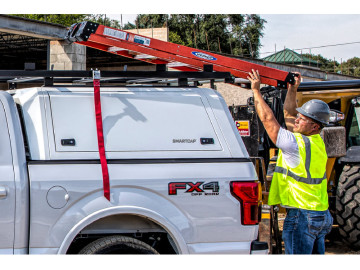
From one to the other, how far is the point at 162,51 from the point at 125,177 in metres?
1.42

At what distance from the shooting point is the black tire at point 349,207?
6.58 m

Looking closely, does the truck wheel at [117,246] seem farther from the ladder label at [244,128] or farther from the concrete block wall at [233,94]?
the concrete block wall at [233,94]

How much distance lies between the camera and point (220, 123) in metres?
4.20

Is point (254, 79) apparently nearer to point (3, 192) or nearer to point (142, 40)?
point (142, 40)

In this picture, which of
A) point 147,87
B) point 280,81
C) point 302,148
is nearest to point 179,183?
point 147,87

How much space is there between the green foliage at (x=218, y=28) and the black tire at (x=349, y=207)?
167ft

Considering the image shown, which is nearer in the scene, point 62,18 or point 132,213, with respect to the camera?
point 132,213

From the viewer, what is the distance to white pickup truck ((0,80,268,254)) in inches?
149

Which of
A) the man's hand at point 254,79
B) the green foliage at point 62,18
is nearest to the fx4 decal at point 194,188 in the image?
the man's hand at point 254,79

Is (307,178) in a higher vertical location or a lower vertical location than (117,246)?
higher

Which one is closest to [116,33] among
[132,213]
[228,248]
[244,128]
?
[132,213]

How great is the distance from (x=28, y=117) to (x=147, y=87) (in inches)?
41.4

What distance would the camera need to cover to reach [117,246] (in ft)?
12.9

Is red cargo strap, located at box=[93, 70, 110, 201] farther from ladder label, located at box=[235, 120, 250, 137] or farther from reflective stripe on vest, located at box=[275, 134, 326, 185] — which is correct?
ladder label, located at box=[235, 120, 250, 137]
